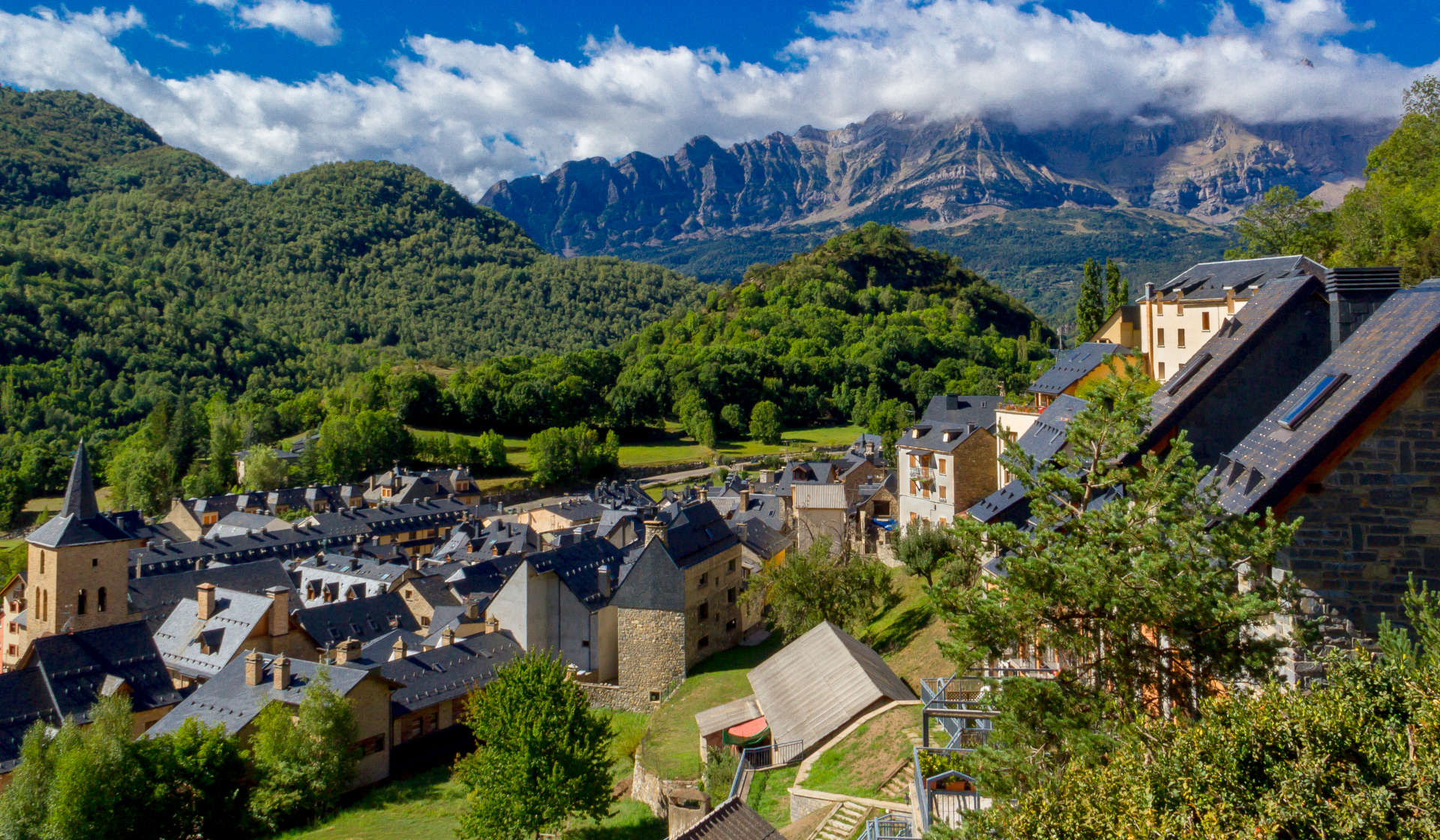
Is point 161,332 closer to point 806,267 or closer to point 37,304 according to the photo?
point 37,304

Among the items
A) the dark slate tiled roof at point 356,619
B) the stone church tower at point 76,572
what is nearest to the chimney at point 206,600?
the dark slate tiled roof at point 356,619

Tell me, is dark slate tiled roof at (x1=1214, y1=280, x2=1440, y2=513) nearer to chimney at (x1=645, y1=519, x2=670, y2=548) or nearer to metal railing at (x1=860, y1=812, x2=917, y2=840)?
metal railing at (x1=860, y1=812, x2=917, y2=840)

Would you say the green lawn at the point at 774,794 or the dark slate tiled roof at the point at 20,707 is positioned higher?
the green lawn at the point at 774,794

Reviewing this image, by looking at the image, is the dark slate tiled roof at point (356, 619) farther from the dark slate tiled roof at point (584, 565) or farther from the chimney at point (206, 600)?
the dark slate tiled roof at point (584, 565)

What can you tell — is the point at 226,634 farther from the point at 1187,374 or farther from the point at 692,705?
the point at 1187,374

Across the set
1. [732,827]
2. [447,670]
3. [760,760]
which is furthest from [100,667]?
[732,827]

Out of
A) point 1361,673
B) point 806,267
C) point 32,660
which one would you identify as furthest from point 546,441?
point 1361,673
